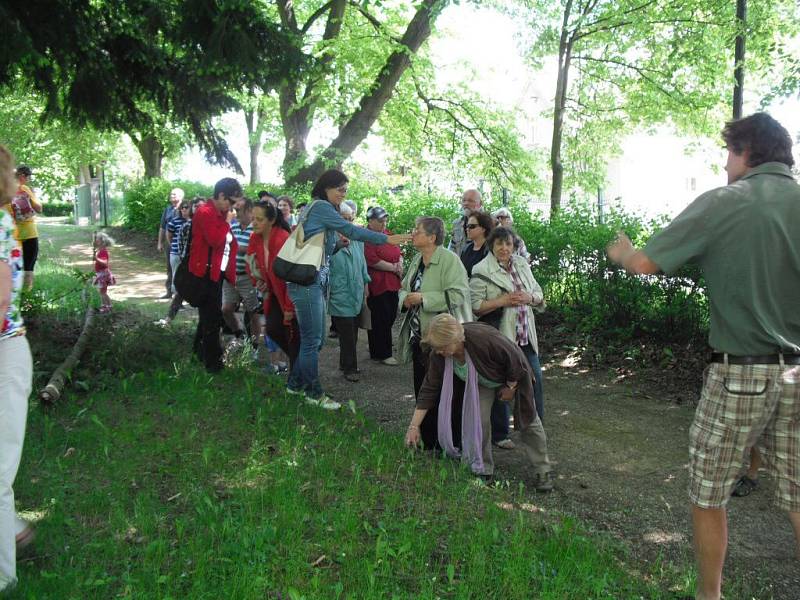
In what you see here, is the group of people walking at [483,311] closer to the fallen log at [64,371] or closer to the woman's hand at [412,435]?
the woman's hand at [412,435]

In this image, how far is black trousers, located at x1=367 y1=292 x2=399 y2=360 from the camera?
9.72 m

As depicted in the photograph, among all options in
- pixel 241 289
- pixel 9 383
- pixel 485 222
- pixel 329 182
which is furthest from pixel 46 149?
pixel 9 383

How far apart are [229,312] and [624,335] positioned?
15.4ft

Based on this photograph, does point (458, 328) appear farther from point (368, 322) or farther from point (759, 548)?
point (368, 322)

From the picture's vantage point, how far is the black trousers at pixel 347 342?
28.6ft

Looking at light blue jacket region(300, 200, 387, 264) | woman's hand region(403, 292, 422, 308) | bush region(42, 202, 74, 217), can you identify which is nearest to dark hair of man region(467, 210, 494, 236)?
light blue jacket region(300, 200, 387, 264)

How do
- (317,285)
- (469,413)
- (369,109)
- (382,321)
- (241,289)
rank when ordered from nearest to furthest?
(469,413), (317,285), (241,289), (382,321), (369,109)

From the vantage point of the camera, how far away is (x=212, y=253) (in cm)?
774

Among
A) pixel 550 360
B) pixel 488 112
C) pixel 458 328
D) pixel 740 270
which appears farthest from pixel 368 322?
pixel 488 112

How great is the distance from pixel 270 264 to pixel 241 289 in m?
1.60

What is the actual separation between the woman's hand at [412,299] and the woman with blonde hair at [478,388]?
0.80 meters

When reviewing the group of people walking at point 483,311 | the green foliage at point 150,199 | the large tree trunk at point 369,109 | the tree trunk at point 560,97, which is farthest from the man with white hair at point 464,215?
the green foliage at point 150,199

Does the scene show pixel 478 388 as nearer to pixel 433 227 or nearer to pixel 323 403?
pixel 433 227

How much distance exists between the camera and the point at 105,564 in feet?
13.1
